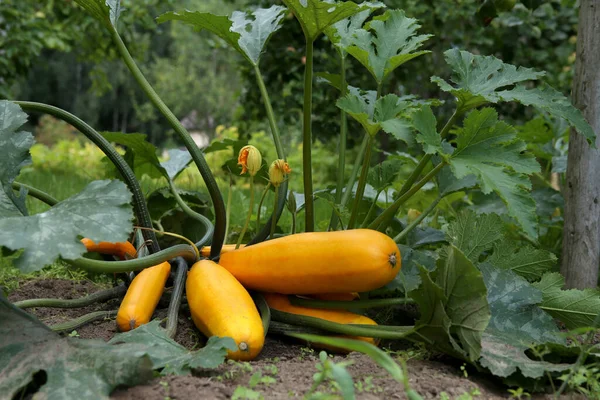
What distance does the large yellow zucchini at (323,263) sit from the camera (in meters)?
1.76

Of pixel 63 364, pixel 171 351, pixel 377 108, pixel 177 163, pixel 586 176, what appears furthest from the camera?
pixel 177 163

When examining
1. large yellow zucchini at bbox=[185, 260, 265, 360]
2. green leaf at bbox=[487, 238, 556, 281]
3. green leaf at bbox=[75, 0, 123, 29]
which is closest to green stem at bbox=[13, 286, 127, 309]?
large yellow zucchini at bbox=[185, 260, 265, 360]

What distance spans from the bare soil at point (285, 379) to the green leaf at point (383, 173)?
1.85 ft

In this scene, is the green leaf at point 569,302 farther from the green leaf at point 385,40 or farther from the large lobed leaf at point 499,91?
the green leaf at point 385,40

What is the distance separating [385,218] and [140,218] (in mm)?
727

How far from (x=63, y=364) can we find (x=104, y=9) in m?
1.00

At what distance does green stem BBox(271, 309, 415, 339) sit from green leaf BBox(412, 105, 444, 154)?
46 cm

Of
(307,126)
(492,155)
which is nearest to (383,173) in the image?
(307,126)

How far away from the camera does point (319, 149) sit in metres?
9.17

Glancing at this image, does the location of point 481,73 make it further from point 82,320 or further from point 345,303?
point 82,320

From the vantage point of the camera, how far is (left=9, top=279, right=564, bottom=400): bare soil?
1.35 m

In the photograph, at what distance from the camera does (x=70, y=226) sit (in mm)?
1431

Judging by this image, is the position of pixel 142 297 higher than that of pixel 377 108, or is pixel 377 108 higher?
pixel 377 108

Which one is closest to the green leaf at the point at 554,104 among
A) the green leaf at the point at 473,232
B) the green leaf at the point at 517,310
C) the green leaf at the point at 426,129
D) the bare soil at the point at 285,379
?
the green leaf at the point at 426,129
